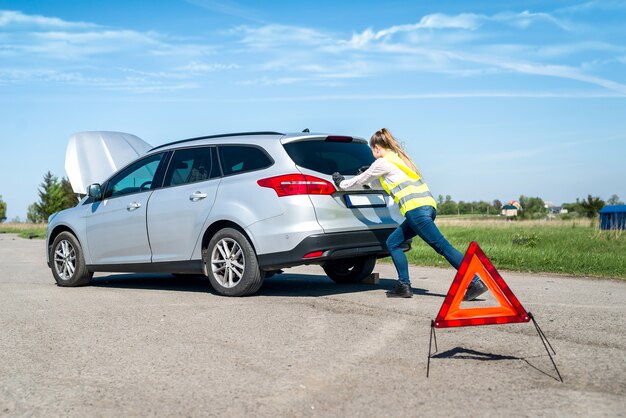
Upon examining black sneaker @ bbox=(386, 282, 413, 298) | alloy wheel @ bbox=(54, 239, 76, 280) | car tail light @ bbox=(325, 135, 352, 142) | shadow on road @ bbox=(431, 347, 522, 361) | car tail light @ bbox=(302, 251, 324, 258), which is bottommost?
shadow on road @ bbox=(431, 347, 522, 361)

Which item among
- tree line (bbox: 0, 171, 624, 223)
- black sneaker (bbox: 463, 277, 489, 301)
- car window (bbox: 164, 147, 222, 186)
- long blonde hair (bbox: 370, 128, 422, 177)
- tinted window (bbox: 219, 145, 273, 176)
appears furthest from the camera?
tree line (bbox: 0, 171, 624, 223)

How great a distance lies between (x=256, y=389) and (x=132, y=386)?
80cm

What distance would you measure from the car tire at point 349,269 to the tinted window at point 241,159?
203 cm

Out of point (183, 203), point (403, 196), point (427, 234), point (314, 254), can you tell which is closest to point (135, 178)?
point (183, 203)

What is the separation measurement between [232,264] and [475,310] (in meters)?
3.82

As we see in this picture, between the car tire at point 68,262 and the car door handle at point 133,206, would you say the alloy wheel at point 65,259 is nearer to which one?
the car tire at point 68,262

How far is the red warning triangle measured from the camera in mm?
4914

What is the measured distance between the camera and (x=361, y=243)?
8023 millimetres

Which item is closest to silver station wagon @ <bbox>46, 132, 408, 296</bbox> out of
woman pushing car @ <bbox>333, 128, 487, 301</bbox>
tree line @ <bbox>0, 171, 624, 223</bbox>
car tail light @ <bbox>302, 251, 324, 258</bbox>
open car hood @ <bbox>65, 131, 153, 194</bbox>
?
car tail light @ <bbox>302, 251, 324, 258</bbox>

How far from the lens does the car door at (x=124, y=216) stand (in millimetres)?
9359

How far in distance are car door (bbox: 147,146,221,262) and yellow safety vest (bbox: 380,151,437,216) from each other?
6.90 ft

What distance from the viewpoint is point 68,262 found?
1034 centimetres

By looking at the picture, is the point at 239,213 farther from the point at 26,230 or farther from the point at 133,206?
the point at 26,230

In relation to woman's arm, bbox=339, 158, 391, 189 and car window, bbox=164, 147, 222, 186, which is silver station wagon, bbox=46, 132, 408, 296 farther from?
woman's arm, bbox=339, 158, 391, 189
